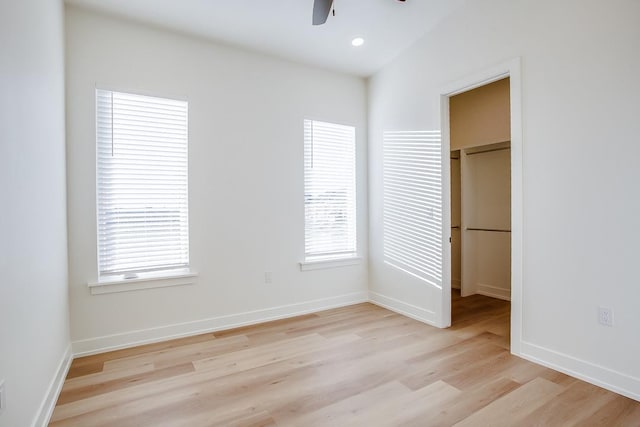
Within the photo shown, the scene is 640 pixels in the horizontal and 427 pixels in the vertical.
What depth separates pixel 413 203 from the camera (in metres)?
3.78

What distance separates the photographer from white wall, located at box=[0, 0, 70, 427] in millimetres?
1506

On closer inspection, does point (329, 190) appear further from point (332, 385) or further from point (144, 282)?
point (332, 385)

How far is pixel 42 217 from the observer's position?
2.04 m

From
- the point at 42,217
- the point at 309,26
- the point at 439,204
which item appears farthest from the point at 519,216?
the point at 42,217

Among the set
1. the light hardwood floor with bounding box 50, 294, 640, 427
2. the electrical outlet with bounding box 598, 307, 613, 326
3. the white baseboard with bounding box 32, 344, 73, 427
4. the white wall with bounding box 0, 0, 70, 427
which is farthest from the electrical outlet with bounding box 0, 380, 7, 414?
the electrical outlet with bounding box 598, 307, 613, 326

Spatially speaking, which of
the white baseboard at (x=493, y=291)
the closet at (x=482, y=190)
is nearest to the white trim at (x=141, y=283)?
the closet at (x=482, y=190)

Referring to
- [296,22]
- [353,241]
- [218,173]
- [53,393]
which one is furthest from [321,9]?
[53,393]

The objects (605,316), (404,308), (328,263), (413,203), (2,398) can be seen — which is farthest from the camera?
(328,263)

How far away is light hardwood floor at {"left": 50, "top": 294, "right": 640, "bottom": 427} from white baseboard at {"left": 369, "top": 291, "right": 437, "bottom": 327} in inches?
9.1

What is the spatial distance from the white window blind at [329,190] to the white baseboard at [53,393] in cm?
241

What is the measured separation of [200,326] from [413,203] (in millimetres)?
2613

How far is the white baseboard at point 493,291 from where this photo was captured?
4.50 metres

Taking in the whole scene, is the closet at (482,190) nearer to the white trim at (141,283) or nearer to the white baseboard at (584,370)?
the white baseboard at (584,370)

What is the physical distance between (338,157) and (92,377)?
128 inches
